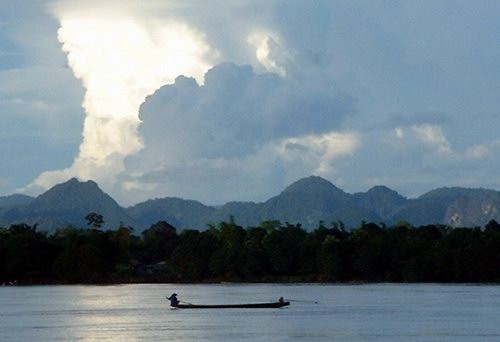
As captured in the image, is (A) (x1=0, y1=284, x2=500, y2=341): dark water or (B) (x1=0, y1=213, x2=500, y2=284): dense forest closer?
(A) (x1=0, y1=284, x2=500, y2=341): dark water

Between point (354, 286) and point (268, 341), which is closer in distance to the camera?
point (268, 341)

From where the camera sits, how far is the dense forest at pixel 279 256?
15462 cm

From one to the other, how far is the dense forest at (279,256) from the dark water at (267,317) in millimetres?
12934

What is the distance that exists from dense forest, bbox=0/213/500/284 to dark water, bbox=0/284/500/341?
1293 cm

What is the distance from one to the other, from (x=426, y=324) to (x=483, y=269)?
74.1 metres

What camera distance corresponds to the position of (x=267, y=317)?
91.5 metres

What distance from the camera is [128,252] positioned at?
190 meters

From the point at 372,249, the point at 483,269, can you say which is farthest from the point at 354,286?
the point at 483,269

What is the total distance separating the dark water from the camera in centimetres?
7475

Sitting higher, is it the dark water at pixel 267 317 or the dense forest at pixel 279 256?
the dense forest at pixel 279 256

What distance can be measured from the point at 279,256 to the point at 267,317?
7330 centimetres

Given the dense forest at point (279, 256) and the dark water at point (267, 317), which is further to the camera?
the dense forest at point (279, 256)

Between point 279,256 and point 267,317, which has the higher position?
point 279,256

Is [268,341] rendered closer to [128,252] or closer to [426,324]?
[426,324]
